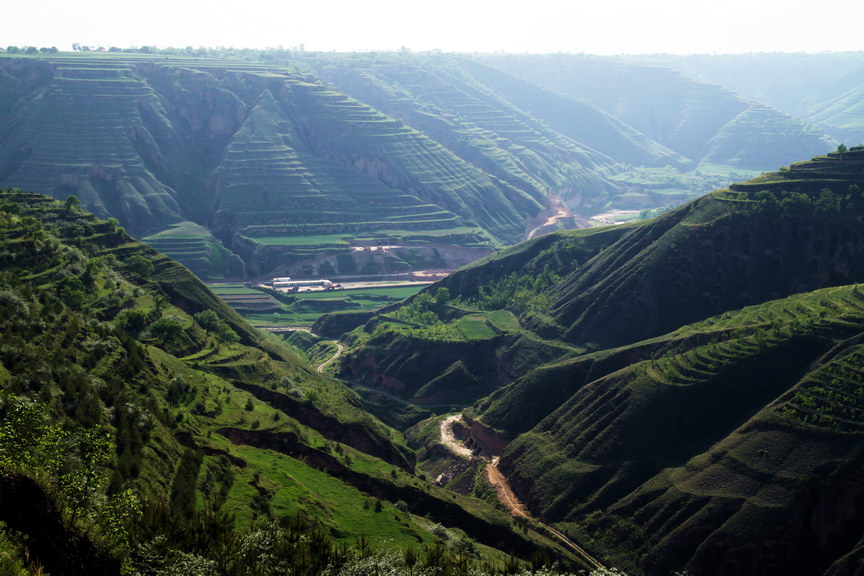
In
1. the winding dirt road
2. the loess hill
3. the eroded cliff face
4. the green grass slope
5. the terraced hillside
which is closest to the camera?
the eroded cliff face

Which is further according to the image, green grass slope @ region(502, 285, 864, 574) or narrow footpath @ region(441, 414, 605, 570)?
narrow footpath @ region(441, 414, 605, 570)

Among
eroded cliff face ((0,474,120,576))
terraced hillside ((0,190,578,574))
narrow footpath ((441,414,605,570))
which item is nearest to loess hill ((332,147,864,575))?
narrow footpath ((441,414,605,570))

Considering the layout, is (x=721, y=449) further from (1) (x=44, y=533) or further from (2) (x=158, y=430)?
(1) (x=44, y=533)

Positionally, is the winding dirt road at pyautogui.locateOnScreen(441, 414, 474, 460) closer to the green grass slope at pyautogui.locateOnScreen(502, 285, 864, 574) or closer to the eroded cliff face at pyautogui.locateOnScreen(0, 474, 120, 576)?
the green grass slope at pyautogui.locateOnScreen(502, 285, 864, 574)

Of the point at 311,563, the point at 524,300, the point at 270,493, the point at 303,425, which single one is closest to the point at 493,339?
the point at 524,300

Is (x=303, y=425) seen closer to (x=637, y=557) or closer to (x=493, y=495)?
(x=493, y=495)

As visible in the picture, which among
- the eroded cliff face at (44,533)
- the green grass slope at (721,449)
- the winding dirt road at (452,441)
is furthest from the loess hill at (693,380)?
the eroded cliff face at (44,533)

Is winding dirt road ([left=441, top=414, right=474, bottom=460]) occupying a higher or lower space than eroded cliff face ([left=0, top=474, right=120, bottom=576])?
lower

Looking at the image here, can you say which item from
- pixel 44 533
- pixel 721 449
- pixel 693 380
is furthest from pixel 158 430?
pixel 693 380
